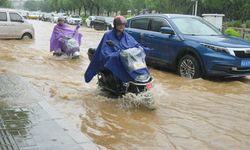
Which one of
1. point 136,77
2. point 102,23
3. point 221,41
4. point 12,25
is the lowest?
point 102,23

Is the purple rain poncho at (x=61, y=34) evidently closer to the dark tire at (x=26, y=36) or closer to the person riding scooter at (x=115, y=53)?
the person riding scooter at (x=115, y=53)

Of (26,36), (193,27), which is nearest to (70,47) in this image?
(193,27)

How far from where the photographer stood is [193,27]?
38.6ft

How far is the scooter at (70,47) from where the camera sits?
48.8ft

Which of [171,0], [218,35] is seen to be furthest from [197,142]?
[171,0]

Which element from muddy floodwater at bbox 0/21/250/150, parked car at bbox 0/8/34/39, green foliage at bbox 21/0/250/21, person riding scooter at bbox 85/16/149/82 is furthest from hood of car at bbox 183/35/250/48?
green foliage at bbox 21/0/250/21

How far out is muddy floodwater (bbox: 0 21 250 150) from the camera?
239 inches

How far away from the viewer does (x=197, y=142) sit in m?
5.99

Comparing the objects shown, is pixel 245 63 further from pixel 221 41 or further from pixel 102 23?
pixel 102 23

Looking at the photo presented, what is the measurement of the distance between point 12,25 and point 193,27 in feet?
42.6

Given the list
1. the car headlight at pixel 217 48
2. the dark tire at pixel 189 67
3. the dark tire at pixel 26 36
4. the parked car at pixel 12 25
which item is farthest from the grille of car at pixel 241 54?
the dark tire at pixel 26 36

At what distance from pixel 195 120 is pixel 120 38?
6.91 feet

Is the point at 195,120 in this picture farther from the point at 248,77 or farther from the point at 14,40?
the point at 14,40

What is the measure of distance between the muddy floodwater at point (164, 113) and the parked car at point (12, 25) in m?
10.7
